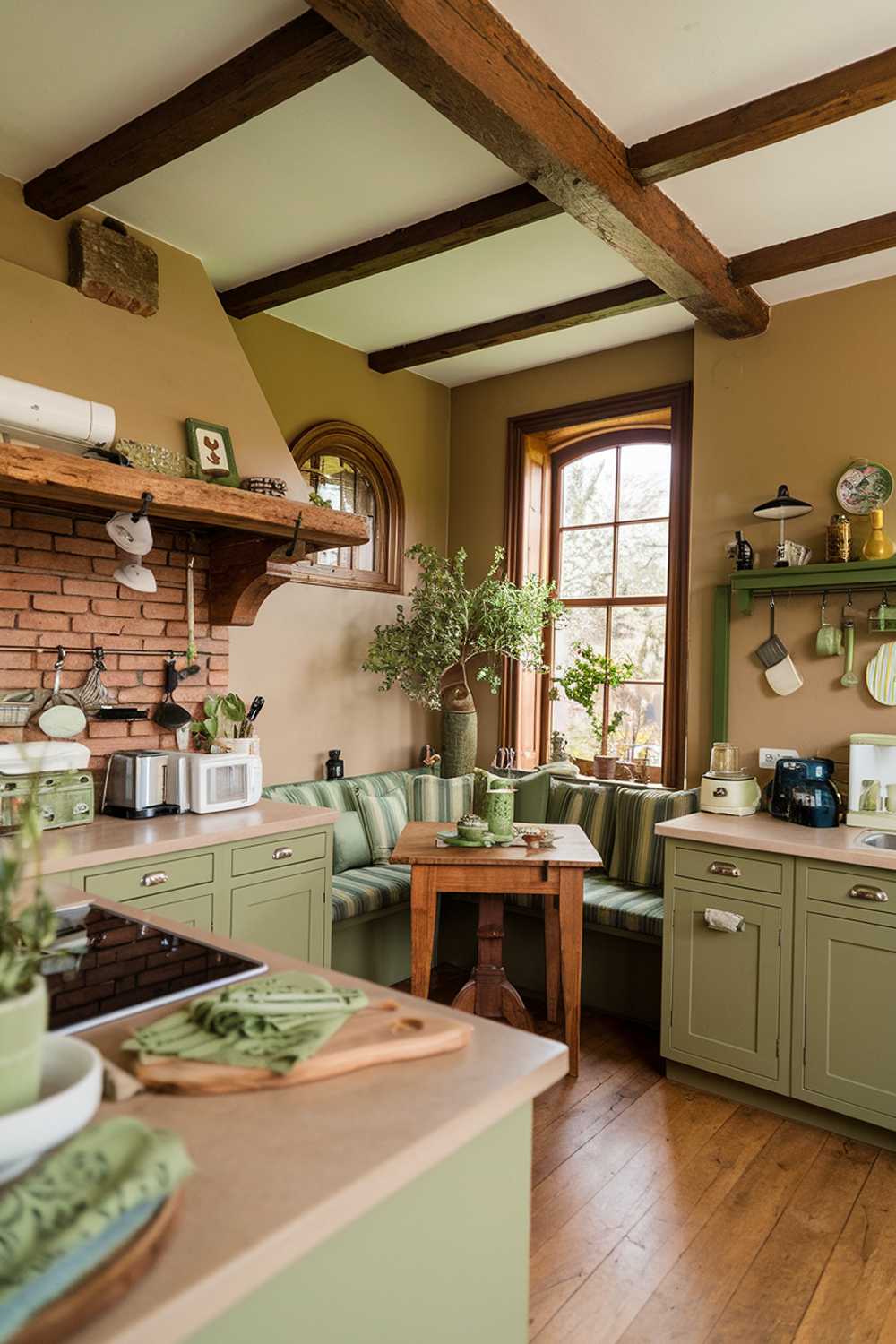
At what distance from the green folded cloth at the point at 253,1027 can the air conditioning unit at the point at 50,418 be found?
199cm

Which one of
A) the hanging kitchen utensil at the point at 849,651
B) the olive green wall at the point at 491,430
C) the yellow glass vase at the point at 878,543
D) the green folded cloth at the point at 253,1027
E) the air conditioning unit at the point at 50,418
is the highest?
the olive green wall at the point at 491,430

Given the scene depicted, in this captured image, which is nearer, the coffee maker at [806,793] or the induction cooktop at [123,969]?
the induction cooktop at [123,969]

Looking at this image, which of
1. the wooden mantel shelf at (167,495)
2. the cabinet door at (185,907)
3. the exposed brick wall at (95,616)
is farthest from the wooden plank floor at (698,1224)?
the wooden mantel shelf at (167,495)

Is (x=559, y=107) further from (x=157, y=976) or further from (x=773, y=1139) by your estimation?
(x=773, y=1139)

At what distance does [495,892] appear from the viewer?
123 inches

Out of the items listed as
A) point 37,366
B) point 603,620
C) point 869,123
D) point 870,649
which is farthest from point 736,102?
point 603,620

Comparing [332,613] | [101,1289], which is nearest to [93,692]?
[332,613]

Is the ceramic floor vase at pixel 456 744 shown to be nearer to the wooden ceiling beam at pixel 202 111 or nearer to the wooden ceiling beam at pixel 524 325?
the wooden ceiling beam at pixel 524 325

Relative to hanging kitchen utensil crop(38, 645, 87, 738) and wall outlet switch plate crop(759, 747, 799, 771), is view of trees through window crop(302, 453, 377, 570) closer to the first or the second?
hanging kitchen utensil crop(38, 645, 87, 738)

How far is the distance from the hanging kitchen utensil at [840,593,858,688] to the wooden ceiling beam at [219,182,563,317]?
72.7 inches

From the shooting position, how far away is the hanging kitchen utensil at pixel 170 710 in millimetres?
3418

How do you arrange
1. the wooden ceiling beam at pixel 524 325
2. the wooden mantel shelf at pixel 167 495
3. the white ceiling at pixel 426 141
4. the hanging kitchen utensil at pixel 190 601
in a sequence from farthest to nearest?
1. the wooden ceiling beam at pixel 524 325
2. the hanging kitchen utensil at pixel 190 601
3. the wooden mantel shelf at pixel 167 495
4. the white ceiling at pixel 426 141

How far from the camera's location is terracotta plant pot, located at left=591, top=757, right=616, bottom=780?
14.5 ft

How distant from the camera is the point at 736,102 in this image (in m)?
2.46
